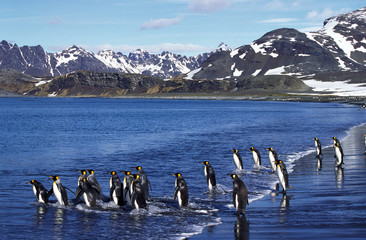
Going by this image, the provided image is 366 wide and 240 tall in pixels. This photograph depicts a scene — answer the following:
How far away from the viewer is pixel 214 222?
14586mm

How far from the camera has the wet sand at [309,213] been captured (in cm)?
1282

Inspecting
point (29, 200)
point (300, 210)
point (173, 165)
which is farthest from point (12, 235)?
point (173, 165)

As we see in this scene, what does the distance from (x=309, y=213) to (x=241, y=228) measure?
2.56 metres

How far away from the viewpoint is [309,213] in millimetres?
14867

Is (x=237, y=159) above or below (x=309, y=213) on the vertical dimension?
above

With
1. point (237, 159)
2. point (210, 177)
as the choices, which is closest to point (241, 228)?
point (210, 177)

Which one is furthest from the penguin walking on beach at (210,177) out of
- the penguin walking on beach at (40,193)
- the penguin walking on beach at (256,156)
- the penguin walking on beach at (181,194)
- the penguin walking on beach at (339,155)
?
the penguin walking on beach at (339,155)

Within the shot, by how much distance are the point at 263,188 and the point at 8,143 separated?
28.2 m

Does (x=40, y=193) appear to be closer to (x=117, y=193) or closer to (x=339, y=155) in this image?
(x=117, y=193)

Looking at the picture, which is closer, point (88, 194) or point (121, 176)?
point (88, 194)

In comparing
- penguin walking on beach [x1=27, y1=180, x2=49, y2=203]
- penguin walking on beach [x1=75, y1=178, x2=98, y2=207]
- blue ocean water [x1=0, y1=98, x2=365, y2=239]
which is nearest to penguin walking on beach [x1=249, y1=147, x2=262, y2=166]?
blue ocean water [x1=0, y1=98, x2=365, y2=239]

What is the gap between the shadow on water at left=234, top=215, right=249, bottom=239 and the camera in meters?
12.8

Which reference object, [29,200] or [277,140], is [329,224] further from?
[277,140]

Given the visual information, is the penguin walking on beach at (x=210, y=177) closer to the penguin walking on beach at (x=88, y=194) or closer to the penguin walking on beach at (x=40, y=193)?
the penguin walking on beach at (x=88, y=194)
